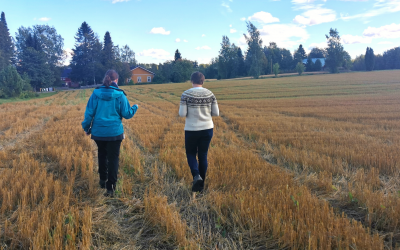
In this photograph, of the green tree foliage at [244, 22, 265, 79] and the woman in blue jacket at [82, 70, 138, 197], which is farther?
the green tree foliage at [244, 22, 265, 79]

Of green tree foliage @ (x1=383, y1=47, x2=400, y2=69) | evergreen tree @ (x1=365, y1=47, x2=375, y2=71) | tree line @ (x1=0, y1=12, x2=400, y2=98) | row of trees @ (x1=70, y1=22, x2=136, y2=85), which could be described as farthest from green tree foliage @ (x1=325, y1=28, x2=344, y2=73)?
row of trees @ (x1=70, y1=22, x2=136, y2=85)

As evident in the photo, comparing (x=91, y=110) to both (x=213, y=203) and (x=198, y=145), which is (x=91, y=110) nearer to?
(x=198, y=145)

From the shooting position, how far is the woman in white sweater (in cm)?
366

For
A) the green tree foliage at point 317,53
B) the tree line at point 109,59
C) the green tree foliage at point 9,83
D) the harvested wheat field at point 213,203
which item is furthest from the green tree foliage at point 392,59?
the green tree foliage at point 9,83

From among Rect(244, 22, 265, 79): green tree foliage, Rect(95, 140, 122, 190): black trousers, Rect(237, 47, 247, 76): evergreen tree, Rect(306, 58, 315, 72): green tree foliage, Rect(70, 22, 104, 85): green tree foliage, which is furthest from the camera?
Rect(237, 47, 247, 76): evergreen tree

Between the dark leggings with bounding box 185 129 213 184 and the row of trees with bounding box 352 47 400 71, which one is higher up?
the row of trees with bounding box 352 47 400 71

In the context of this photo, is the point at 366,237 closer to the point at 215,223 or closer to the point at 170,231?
the point at 215,223

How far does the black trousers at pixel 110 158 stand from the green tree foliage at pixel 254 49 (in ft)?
226

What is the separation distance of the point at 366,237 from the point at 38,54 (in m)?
58.3

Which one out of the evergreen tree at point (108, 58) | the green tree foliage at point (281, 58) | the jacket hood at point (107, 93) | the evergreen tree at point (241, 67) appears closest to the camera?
the jacket hood at point (107, 93)

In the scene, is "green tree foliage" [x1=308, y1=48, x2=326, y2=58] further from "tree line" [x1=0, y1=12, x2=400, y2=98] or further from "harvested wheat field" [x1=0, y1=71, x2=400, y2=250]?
"harvested wheat field" [x1=0, y1=71, x2=400, y2=250]

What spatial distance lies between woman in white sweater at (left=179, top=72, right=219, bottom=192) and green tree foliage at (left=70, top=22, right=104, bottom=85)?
63329 millimetres

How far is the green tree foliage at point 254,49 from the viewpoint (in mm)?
69950

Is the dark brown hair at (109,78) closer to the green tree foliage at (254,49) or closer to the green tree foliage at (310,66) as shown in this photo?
the green tree foliage at (254,49)
